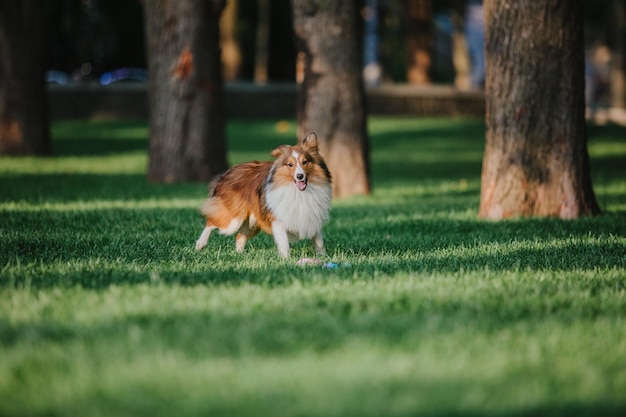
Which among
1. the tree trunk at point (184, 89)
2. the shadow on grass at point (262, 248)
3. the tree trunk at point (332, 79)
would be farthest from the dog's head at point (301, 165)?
the tree trunk at point (184, 89)

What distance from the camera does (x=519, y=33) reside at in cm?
1080

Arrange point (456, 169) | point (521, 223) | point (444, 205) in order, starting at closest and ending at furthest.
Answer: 1. point (521, 223)
2. point (444, 205)
3. point (456, 169)

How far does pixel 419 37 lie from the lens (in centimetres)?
3744

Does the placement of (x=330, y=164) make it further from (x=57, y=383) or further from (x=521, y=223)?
(x=57, y=383)

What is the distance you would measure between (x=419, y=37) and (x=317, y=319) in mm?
33126

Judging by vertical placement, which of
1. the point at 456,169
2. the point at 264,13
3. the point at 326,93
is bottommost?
the point at 456,169

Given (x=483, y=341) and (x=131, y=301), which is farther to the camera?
(x=131, y=301)

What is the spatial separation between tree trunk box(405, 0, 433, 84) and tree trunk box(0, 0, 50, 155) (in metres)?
20.2

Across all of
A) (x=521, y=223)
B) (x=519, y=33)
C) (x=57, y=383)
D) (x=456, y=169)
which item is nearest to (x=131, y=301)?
(x=57, y=383)

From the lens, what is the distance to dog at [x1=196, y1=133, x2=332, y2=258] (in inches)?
309

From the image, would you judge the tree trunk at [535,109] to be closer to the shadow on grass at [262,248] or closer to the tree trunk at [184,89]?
the shadow on grass at [262,248]

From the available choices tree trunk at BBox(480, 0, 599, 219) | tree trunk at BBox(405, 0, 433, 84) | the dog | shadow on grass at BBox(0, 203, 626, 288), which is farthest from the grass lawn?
tree trunk at BBox(405, 0, 433, 84)

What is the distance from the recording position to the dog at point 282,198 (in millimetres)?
7855

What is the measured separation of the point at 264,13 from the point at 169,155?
28798 millimetres
